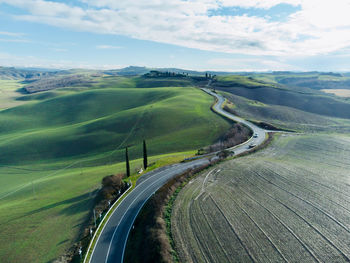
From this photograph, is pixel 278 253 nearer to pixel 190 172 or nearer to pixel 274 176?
pixel 274 176

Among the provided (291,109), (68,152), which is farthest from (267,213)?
(291,109)

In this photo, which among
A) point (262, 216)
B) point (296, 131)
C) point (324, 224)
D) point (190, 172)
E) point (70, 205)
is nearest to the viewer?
point (324, 224)

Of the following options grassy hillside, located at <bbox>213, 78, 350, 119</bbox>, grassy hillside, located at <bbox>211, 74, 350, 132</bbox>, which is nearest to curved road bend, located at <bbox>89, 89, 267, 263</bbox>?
grassy hillside, located at <bbox>211, 74, 350, 132</bbox>

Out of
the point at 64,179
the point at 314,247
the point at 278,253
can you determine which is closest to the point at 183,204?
the point at 278,253

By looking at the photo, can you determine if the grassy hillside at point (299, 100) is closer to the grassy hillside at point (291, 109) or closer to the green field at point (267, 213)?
the grassy hillside at point (291, 109)

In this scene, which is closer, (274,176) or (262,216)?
(262,216)

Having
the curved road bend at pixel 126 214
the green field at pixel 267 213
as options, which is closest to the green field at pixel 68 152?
the curved road bend at pixel 126 214
